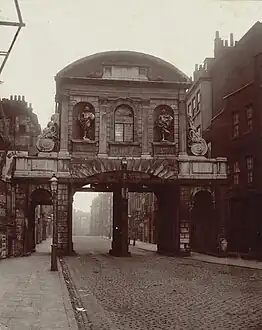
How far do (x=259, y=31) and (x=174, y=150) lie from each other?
331 inches

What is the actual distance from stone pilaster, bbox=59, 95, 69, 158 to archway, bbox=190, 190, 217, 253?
26.9ft

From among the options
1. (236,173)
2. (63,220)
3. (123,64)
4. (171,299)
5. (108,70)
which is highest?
(123,64)

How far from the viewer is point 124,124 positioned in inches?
1296

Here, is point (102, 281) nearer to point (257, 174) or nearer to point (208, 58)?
point (257, 174)

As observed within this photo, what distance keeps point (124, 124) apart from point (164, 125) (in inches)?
92.4

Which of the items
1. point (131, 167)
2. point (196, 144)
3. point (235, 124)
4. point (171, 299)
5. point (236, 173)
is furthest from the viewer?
point (235, 124)

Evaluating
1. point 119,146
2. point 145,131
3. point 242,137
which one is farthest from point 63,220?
point 242,137

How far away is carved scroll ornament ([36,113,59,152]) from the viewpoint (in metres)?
31.8

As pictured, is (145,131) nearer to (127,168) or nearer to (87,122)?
(127,168)

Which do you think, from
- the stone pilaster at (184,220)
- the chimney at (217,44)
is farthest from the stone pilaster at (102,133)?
the chimney at (217,44)

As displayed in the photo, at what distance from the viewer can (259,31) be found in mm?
32344

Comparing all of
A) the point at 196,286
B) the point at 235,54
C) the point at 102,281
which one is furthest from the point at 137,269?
the point at 235,54

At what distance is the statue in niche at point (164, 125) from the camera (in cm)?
3291

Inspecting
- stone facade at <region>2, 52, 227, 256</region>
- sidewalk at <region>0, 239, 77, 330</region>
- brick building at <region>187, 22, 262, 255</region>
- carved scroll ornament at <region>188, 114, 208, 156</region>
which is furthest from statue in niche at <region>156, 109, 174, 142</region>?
sidewalk at <region>0, 239, 77, 330</region>
